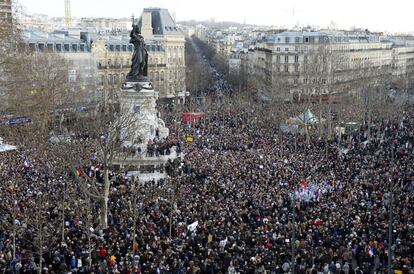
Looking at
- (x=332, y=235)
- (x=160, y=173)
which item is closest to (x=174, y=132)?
(x=160, y=173)

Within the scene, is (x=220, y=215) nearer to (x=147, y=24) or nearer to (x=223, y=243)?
(x=223, y=243)

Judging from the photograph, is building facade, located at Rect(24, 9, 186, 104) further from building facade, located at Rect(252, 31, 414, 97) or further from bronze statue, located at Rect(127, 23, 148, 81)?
bronze statue, located at Rect(127, 23, 148, 81)

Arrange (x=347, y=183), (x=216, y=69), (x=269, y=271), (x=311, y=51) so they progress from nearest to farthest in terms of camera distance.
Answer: (x=269, y=271)
(x=347, y=183)
(x=311, y=51)
(x=216, y=69)

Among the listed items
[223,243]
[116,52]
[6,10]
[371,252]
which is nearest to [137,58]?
[6,10]

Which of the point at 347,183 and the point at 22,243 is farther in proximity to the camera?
the point at 347,183

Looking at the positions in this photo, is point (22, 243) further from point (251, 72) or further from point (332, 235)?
point (251, 72)

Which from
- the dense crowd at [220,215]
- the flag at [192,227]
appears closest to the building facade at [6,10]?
the dense crowd at [220,215]

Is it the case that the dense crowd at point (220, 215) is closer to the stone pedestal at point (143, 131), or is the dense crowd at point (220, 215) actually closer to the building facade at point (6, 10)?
the stone pedestal at point (143, 131)
